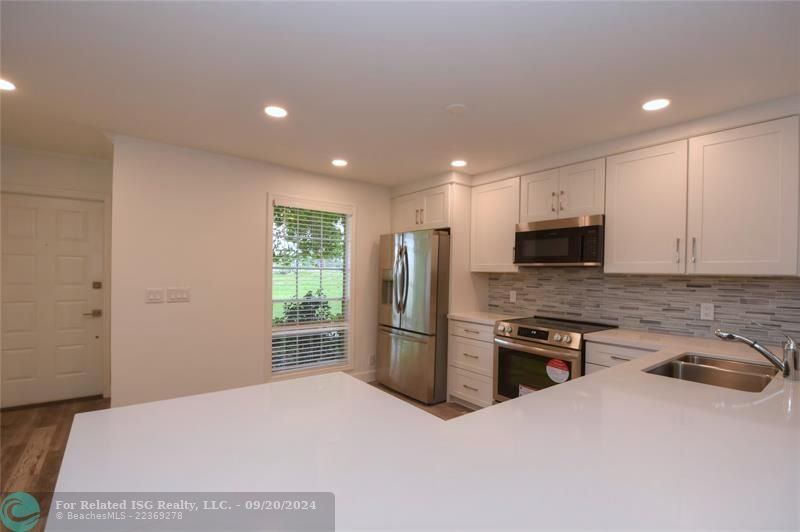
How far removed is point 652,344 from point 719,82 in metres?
1.48

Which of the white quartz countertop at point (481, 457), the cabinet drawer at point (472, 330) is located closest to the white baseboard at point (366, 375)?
the cabinet drawer at point (472, 330)

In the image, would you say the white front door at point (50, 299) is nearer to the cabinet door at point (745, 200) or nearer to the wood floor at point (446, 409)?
the wood floor at point (446, 409)

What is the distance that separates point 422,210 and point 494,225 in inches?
31.6

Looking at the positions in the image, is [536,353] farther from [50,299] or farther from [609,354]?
[50,299]

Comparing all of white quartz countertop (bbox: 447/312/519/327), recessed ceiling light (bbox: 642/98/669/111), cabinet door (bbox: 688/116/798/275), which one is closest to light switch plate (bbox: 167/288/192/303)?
white quartz countertop (bbox: 447/312/519/327)

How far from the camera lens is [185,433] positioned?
1.02 meters

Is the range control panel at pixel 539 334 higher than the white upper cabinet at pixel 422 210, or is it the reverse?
the white upper cabinet at pixel 422 210

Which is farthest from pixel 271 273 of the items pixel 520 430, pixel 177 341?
pixel 520 430

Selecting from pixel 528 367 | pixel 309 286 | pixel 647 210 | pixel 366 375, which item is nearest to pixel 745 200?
pixel 647 210

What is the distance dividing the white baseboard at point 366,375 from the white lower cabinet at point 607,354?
2.40 m

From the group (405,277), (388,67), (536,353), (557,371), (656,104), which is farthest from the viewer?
(405,277)

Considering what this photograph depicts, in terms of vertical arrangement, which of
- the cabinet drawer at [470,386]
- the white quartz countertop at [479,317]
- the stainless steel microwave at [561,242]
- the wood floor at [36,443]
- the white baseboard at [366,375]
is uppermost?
the stainless steel microwave at [561,242]

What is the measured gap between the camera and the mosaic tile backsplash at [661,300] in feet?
7.53

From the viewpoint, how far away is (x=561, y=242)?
2.98m
